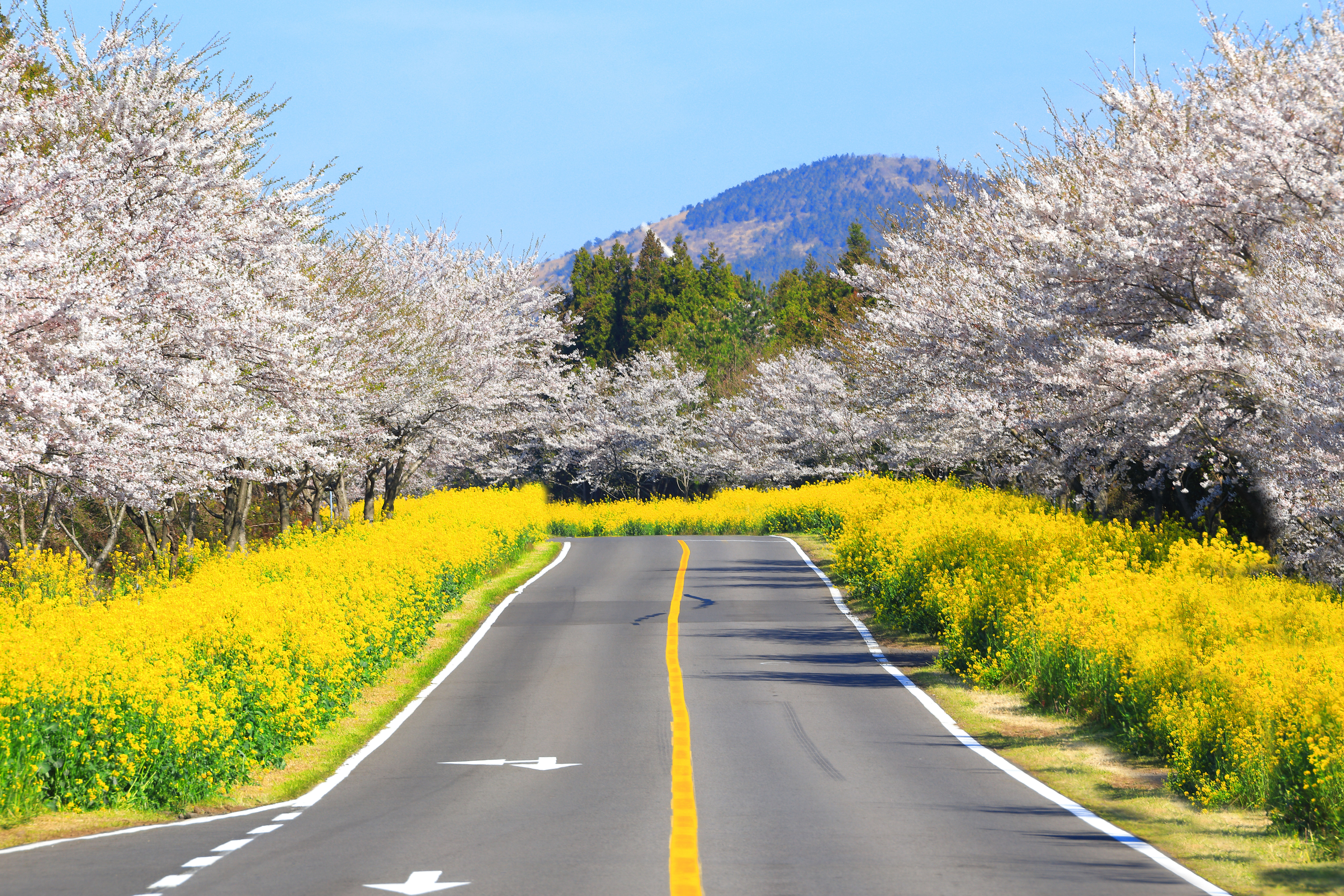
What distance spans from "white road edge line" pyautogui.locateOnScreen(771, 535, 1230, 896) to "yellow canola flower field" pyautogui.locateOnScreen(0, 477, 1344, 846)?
997 mm

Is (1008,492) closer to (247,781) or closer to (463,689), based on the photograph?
(463,689)

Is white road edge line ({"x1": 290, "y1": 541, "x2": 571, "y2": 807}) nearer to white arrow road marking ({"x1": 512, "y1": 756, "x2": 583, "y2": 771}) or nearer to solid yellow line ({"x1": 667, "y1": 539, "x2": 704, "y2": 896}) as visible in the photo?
white arrow road marking ({"x1": 512, "y1": 756, "x2": 583, "y2": 771})

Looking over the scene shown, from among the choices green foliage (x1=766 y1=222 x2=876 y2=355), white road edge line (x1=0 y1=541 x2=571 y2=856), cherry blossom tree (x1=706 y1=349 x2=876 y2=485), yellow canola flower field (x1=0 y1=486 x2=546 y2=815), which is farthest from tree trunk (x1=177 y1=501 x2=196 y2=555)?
green foliage (x1=766 y1=222 x2=876 y2=355)

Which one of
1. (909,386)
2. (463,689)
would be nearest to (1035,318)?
(463,689)

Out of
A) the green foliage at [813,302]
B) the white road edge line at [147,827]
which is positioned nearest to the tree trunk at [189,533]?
the white road edge line at [147,827]

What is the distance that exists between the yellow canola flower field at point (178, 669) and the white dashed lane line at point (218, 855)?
129 cm

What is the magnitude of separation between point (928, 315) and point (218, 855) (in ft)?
68.9

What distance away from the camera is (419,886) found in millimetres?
7730

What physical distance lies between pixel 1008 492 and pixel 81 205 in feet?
77.6

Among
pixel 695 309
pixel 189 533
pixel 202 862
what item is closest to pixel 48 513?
pixel 189 533

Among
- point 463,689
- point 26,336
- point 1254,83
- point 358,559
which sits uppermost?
point 1254,83

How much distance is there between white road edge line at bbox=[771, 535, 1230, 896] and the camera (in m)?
8.31

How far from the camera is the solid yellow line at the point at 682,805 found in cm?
788

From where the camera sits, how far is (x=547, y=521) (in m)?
57.8
